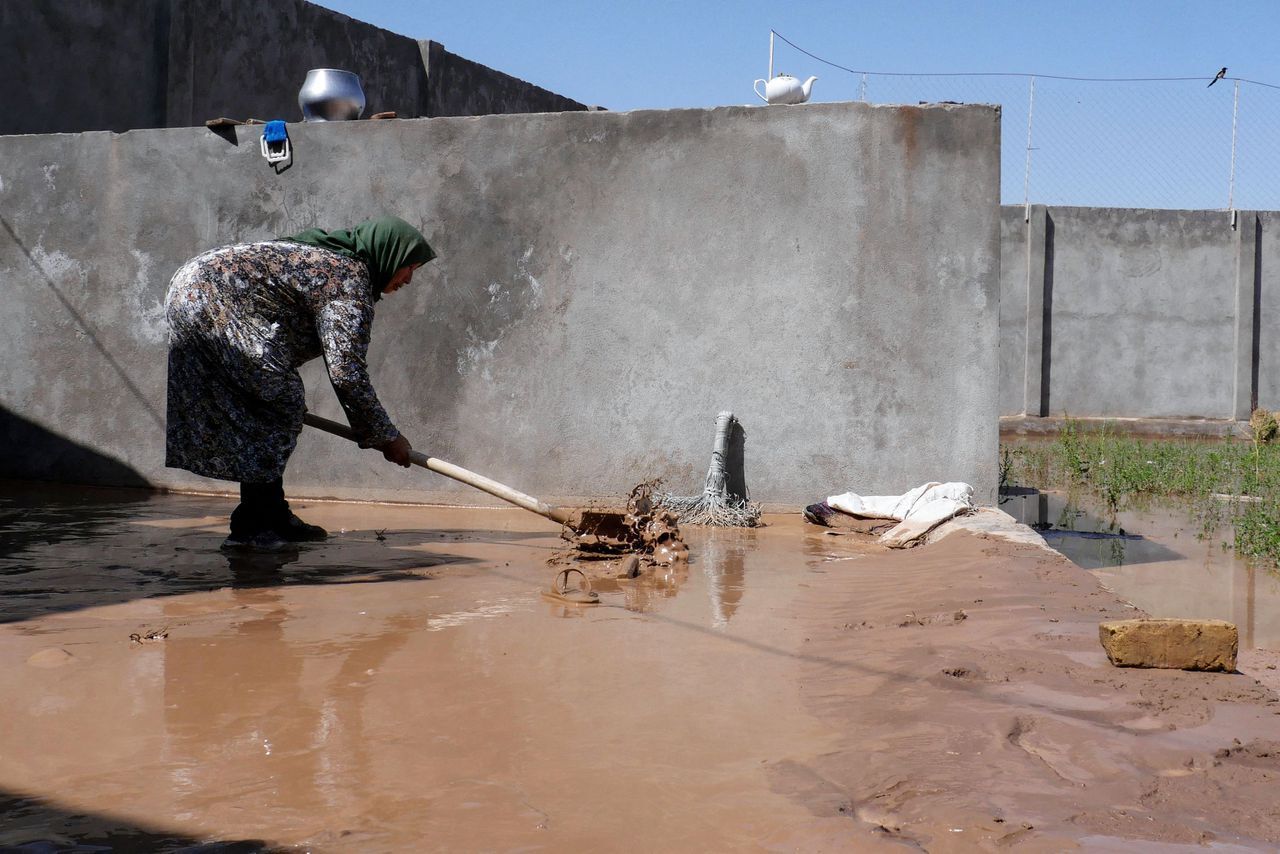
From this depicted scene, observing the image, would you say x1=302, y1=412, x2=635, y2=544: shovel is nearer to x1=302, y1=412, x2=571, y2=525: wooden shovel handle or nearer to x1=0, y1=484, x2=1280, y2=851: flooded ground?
x1=302, y1=412, x2=571, y2=525: wooden shovel handle

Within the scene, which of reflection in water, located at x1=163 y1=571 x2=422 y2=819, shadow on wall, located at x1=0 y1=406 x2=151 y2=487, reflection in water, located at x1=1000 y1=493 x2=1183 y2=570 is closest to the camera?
reflection in water, located at x1=163 y1=571 x2=422 y2=819

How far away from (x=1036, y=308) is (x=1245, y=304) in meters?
2.95

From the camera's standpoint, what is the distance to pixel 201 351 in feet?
15.2

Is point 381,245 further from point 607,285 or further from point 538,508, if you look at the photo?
point 607,285

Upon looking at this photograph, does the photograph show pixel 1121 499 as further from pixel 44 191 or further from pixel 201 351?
pixel 44 191

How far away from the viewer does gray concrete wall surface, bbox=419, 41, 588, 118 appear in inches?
492

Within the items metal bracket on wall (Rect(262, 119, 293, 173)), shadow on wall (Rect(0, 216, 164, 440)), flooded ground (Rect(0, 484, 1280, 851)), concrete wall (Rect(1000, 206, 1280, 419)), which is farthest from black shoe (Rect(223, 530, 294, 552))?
concrete wall (Rect(1000, 206, 1280, 419))

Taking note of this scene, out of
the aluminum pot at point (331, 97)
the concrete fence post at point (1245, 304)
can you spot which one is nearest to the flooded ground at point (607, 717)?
the aluminum pot at point (331, 97)

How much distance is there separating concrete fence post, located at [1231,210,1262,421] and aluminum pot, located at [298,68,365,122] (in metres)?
13.0

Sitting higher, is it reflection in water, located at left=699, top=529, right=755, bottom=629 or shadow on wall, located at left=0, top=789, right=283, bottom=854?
reflection in water, located at left=699, top=529, right=755, bottom=629

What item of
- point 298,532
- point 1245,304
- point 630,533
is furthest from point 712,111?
point 1245,304

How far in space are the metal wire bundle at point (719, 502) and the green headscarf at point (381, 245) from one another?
202 centimetres

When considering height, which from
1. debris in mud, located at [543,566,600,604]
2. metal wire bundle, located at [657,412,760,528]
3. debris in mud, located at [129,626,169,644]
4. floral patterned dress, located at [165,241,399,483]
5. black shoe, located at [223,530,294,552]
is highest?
floral patterned dress, located at [165,241,399,483]

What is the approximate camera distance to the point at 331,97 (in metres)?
7.29
